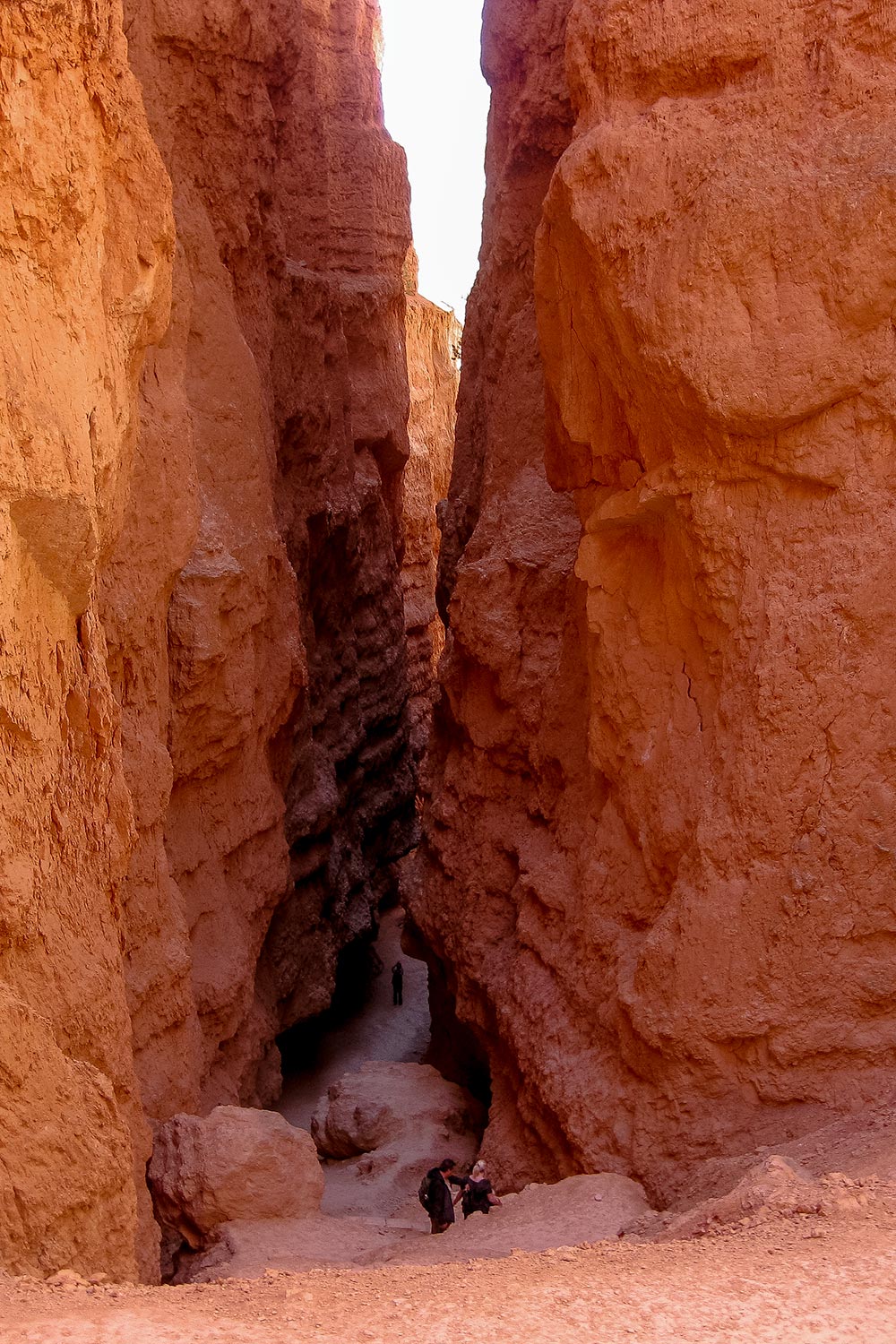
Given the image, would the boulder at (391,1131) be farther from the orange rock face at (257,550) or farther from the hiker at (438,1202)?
the hiker at (438,1202)

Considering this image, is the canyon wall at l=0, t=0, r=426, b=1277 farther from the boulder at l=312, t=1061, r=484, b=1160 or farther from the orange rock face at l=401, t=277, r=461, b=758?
the orange rock face at l=401, t=277, r=461, b=758

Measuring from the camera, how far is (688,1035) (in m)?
7.64

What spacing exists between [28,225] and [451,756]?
802 centimetres

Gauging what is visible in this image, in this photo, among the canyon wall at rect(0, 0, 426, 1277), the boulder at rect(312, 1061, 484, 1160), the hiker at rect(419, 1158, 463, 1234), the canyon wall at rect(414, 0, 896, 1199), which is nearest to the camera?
the canyon wall at rect(0, 0, 426, 1277)

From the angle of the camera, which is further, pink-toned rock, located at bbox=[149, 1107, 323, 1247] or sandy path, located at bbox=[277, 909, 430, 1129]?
sandy path, located at bbox=[277, 909, 430, 1129]

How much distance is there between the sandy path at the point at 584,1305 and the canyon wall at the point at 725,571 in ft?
8.94

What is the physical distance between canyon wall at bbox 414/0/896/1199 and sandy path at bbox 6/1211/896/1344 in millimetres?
2725

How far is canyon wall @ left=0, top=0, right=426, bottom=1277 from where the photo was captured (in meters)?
4.75

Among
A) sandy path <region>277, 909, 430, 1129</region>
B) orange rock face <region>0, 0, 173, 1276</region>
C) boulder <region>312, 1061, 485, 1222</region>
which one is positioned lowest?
sandy path <region>277, 909, 430, 1129</region>

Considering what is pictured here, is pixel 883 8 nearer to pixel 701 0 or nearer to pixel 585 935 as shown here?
pixel 701 0

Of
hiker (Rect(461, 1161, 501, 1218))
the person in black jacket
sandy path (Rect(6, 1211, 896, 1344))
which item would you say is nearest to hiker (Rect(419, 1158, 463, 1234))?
the person in black jacket

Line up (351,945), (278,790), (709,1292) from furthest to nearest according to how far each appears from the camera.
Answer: (351,945) → (278,790) → (709,1292)

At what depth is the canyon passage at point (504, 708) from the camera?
4.75 m

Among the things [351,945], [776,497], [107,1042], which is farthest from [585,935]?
[351,945]
